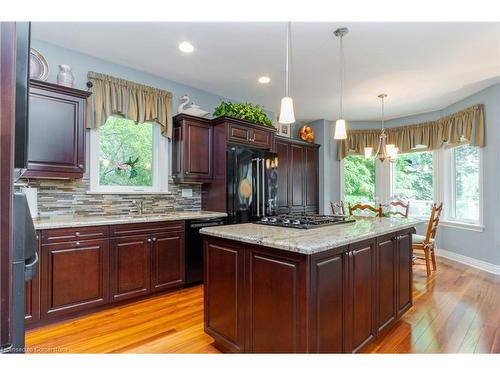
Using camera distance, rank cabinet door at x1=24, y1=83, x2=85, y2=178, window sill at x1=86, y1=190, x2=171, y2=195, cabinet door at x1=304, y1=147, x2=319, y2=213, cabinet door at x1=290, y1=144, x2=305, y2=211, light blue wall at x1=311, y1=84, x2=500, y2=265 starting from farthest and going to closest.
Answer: cabinet door at x1=304, y1=147, x2=319, y2=213 → cabinet door at x1=290, y1=144, x2=305, y2=211 → light blue wall at x1=311, y1=84, x2=500, y2=265 → window sill at x1=86, y1=190, x2=171, y2=195 → cabinet door at x1=24, y1=83, x2=85, y2=178

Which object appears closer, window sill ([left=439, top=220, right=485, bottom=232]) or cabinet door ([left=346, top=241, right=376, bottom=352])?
cabinet door ([left=346, top=241, right=376, bottom=352])

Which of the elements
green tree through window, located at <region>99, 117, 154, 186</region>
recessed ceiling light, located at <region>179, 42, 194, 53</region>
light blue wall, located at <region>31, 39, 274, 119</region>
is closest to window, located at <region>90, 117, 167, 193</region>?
green tree through window, located at <region>99, 117, 154, 186</region>

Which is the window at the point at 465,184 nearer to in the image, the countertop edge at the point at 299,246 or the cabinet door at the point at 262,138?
the cabinet door at the point at 262,138

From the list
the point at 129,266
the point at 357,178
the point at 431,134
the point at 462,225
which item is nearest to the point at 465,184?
the point at 462,225

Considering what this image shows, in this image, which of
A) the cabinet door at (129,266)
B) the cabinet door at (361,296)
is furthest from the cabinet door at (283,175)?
the cabinet door at (361,296)

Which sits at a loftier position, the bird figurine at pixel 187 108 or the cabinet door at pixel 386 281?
the bird figurine at pixel 187 108

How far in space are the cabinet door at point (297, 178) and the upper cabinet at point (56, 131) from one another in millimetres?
3335

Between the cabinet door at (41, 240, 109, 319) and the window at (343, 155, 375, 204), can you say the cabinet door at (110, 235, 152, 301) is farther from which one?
the window at (343, 155, 375, 204)

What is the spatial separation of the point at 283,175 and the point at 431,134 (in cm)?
282

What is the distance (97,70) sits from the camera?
3.21 m

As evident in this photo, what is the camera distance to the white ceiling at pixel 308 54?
8.53 ft

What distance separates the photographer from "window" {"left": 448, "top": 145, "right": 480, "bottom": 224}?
4465 mm

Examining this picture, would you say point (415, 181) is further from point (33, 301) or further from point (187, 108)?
point (33, 301)
